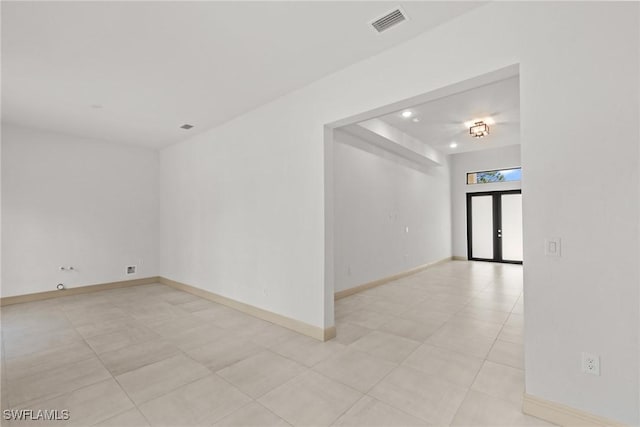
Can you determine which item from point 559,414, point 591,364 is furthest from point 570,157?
point 559,414

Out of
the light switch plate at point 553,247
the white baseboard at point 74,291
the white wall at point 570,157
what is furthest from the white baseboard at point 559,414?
the white baseboard at point 74,291

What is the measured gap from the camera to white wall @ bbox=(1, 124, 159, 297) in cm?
494

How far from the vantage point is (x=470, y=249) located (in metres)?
9.23

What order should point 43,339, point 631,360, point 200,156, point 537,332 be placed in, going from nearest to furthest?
point 631,360 → point 537,332 → point 43,339 → point 200,156

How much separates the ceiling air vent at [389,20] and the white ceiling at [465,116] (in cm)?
152

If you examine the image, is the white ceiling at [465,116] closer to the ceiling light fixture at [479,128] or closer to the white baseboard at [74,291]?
the ceiling light fixture at [479,128]

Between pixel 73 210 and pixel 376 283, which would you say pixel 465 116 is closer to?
pixel 376 283

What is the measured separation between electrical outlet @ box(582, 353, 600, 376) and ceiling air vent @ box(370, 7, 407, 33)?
2.70 meters

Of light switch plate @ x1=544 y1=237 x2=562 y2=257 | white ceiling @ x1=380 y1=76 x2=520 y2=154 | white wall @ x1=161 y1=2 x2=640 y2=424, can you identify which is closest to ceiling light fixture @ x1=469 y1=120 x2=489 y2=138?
white ceiling @ x1=380 y1=76 x2=520 y2=154

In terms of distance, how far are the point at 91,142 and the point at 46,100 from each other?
2.00 metres

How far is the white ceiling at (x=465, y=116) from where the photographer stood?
14.4 ft

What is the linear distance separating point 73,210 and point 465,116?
7.47 metres

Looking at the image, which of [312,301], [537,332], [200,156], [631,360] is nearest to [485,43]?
[537,332]

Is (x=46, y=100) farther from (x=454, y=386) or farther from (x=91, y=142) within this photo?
(x=454, y=386)
